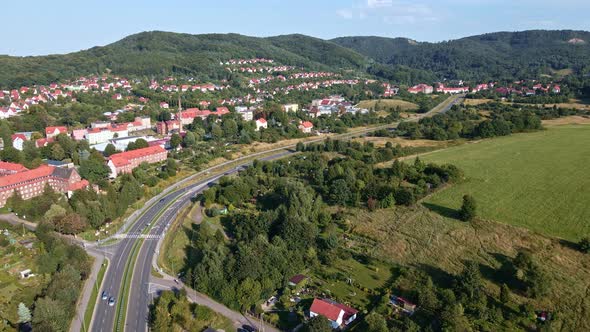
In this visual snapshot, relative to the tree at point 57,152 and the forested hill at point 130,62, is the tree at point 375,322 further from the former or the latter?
the forested hill at point 130,62

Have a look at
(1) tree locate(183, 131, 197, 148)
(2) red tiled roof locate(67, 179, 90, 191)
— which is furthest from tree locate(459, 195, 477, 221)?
(1) tree locate(183, 131, 197, 148)

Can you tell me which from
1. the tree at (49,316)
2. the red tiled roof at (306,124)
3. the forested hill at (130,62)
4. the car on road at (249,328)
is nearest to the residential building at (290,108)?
the red tiled roof at (306,124)

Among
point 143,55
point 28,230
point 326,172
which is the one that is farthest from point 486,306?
point 143,55

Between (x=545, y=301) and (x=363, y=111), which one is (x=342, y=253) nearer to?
(x=545, y=301)

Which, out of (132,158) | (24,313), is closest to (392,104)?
(132,158)

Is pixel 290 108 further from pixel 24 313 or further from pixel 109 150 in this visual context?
pixel 24 313

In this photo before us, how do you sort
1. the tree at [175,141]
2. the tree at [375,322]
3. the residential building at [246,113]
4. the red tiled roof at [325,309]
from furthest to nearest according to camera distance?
1. the residential building at [246,113]
2. the tree at [175,141]
3. the red tiled roof at [325,309]
4. the tree at [375,322]
